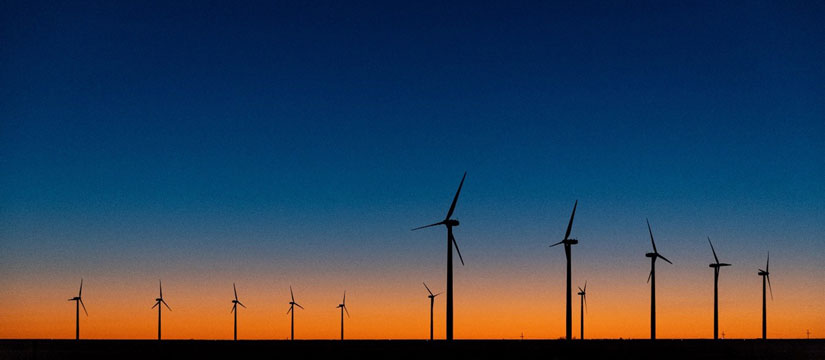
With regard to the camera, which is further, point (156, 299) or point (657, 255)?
point (156, 299)
